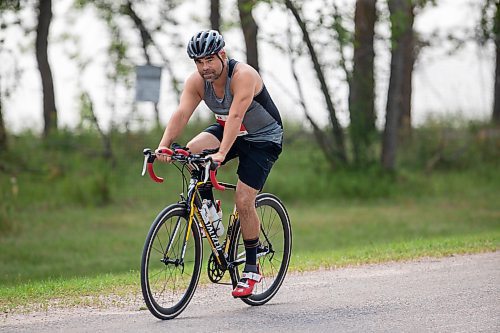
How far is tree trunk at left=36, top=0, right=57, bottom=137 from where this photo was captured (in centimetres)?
2766

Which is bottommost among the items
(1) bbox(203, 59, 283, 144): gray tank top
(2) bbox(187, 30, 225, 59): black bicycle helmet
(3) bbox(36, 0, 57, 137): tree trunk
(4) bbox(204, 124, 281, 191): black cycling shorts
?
(4) bbox(204, 124, 281, 191): black cycling shorts

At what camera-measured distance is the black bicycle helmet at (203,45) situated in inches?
314

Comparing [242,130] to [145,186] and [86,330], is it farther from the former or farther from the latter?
[145,186]

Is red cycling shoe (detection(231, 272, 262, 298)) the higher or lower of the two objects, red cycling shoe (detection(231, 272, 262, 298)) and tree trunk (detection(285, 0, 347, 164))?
the lower

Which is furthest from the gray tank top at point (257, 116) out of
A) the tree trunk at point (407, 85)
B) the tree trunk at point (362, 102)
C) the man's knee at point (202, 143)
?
the tree trunk at point (407, 85)

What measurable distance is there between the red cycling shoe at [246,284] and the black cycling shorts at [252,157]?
2.31ft

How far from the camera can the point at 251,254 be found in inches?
343

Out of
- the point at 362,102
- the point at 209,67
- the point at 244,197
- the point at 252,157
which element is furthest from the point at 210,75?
the point at 362,102

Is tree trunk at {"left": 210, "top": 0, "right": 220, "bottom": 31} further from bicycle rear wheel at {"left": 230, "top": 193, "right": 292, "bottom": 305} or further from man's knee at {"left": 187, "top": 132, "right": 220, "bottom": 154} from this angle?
man's knee at {"left": 187, "top": 132, "right": 220, "bottom": 154}

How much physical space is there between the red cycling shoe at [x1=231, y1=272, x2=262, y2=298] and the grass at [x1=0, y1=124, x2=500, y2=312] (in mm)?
4453

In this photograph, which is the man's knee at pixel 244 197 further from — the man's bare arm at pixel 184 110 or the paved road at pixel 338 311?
the paved road at pixel 338 311

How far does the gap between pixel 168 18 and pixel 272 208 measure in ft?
68.5

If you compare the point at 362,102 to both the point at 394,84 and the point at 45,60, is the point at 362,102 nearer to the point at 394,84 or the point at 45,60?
the point at 394,84

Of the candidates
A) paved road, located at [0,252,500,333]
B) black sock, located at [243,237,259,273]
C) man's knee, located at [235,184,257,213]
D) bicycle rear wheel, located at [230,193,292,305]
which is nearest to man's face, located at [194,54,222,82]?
man's knee, located at [235,184,257,213]
